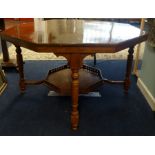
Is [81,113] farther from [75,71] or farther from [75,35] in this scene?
[75,35]

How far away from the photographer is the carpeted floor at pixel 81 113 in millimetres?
1618

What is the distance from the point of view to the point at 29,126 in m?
1.66

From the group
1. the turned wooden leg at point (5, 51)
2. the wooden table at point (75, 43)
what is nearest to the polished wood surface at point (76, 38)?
the wooden table at point (75, 43)

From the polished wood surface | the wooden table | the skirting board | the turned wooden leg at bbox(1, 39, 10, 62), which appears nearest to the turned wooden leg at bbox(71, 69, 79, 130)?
the wooden table

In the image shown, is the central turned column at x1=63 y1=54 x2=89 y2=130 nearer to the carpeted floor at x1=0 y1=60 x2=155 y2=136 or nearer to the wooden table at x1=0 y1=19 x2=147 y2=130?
the wooden table at x1=0 y1=19 x2=147 y2=130

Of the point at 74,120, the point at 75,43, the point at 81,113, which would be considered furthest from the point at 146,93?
the point at 75,43

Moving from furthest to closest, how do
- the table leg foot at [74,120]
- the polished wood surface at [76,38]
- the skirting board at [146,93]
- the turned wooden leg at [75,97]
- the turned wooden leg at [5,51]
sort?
the turned wooden leg at [5,51] → the skirting board at [146,93] → the table leg foot at [74,120] → the turned wooden leg at [75,97] → the polished wood surface at [76,38]

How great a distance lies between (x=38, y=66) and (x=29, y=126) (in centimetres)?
140

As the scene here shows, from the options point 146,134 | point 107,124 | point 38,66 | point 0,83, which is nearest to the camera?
point 146,134

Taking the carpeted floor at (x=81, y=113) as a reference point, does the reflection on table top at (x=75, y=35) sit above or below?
above

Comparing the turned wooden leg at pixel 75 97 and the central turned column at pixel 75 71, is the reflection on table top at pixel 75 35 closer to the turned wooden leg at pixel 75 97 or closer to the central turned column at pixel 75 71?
the central turned column at pixel 75 71

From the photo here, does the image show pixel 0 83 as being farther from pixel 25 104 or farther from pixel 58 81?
pixel 58 81

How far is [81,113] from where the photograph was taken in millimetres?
1836
